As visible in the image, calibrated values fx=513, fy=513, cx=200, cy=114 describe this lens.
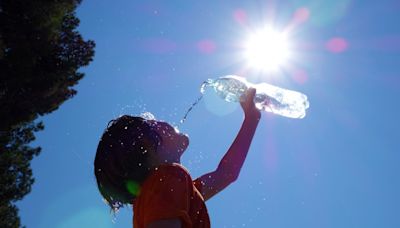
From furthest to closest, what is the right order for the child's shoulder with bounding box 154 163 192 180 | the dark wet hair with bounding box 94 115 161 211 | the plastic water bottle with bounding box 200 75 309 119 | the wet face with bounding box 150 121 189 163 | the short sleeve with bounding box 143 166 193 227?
the plastic water bottle with bounding box 200 75 309 119 → the wet face with bounding box 150 121 189 163 → the dark wet hair with bounding box 94 115 161 211 → the child's shoulder with bounding box 154 163 192 180 → the short sleeve with bounding box 143 166 193 227

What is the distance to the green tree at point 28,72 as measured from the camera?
11664 millimetres

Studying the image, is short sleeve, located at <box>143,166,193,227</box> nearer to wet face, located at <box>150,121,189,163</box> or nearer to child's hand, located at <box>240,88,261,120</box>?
wet face, located at <box>150,121,189,163</box>

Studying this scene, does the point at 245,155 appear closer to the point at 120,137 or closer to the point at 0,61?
the point at 120,137

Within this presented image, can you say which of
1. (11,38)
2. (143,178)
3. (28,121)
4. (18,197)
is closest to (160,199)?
(143,178)

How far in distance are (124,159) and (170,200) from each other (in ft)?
1.53

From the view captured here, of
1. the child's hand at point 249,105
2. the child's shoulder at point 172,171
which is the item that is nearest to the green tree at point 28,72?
the child's hand at point 249,105

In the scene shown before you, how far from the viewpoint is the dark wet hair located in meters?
2.40

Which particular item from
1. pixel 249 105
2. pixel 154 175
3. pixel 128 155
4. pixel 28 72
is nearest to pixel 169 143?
pixel 128 155

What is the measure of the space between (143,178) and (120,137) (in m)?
0.27

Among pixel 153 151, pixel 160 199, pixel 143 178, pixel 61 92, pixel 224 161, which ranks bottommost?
pixel 160 199

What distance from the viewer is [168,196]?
2.05 m

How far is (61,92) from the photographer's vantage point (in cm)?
1309

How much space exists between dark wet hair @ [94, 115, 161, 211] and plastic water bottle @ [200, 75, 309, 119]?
104 inches

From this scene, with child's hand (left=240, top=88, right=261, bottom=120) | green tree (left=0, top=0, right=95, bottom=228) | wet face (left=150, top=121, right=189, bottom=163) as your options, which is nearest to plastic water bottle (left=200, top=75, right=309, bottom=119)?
child's hand (left=240, top=88, right=261, bottom=120)
